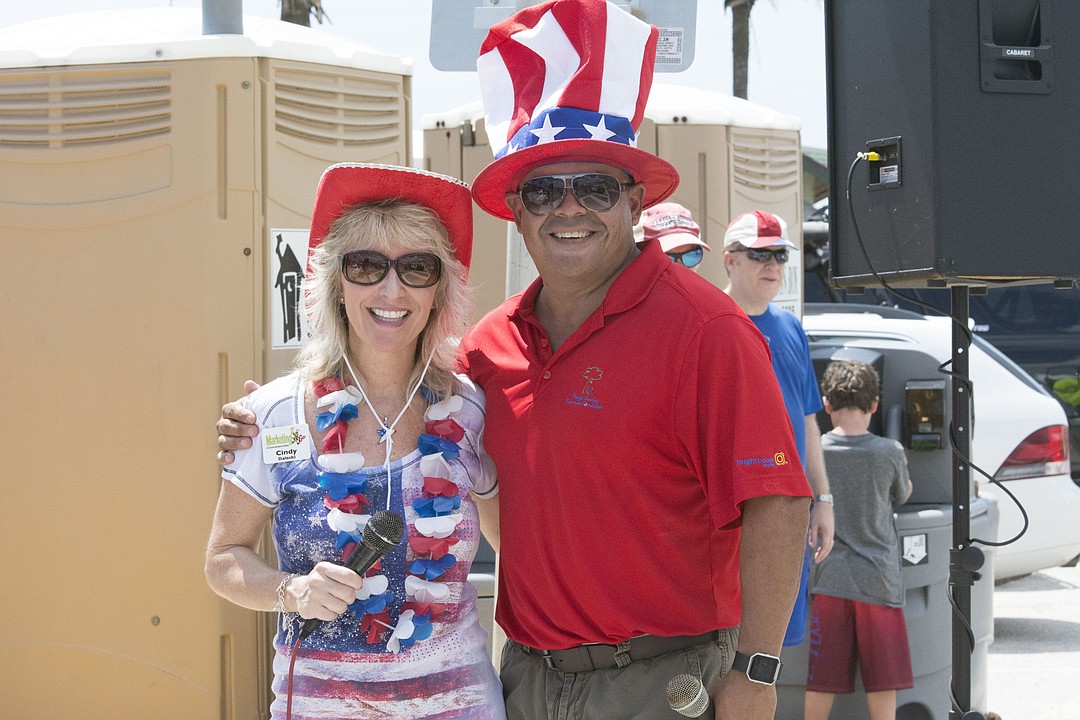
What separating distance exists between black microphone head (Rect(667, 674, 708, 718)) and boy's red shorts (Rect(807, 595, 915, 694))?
9.49 feet

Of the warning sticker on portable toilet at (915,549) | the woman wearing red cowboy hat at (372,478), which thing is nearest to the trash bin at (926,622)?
the warning sticker on portable toilet at (915,549)

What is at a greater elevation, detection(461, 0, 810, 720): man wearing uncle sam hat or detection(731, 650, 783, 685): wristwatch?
detection(461, 0, 810, 720): man wearing uncle sam hat

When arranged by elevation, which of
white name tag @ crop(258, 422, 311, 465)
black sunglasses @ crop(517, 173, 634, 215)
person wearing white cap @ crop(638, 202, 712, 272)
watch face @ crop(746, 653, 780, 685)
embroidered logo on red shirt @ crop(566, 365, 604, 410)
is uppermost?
person wearing white cap @ crop(638, 202, 712, 272)

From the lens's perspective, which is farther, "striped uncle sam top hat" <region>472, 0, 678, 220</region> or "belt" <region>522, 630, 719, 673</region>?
"striped uncle sam top hat" <region>472, 0, 678, 220</region>

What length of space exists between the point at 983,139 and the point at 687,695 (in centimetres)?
195

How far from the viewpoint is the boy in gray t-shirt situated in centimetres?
503

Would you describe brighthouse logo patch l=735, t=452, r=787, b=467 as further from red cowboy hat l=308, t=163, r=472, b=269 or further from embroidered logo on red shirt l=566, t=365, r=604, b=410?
red cowboy hat l=308, t=163, r=472, b=269

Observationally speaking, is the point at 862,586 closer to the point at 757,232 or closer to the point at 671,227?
the point at 757,232

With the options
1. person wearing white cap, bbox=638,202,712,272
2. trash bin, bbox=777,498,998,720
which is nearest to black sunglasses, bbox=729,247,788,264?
person wearing white cap, bbox=638,202,712,272

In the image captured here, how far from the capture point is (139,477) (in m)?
3.93

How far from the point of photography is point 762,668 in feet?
7.77

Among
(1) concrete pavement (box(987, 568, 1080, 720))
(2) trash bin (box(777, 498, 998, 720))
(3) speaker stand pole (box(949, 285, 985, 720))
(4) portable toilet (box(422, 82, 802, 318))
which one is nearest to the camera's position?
(3) speaker stand pole (box(949, 285, 985, 720))

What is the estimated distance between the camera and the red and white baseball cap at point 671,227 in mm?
4949

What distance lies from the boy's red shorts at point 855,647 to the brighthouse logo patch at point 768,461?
9.70ft
